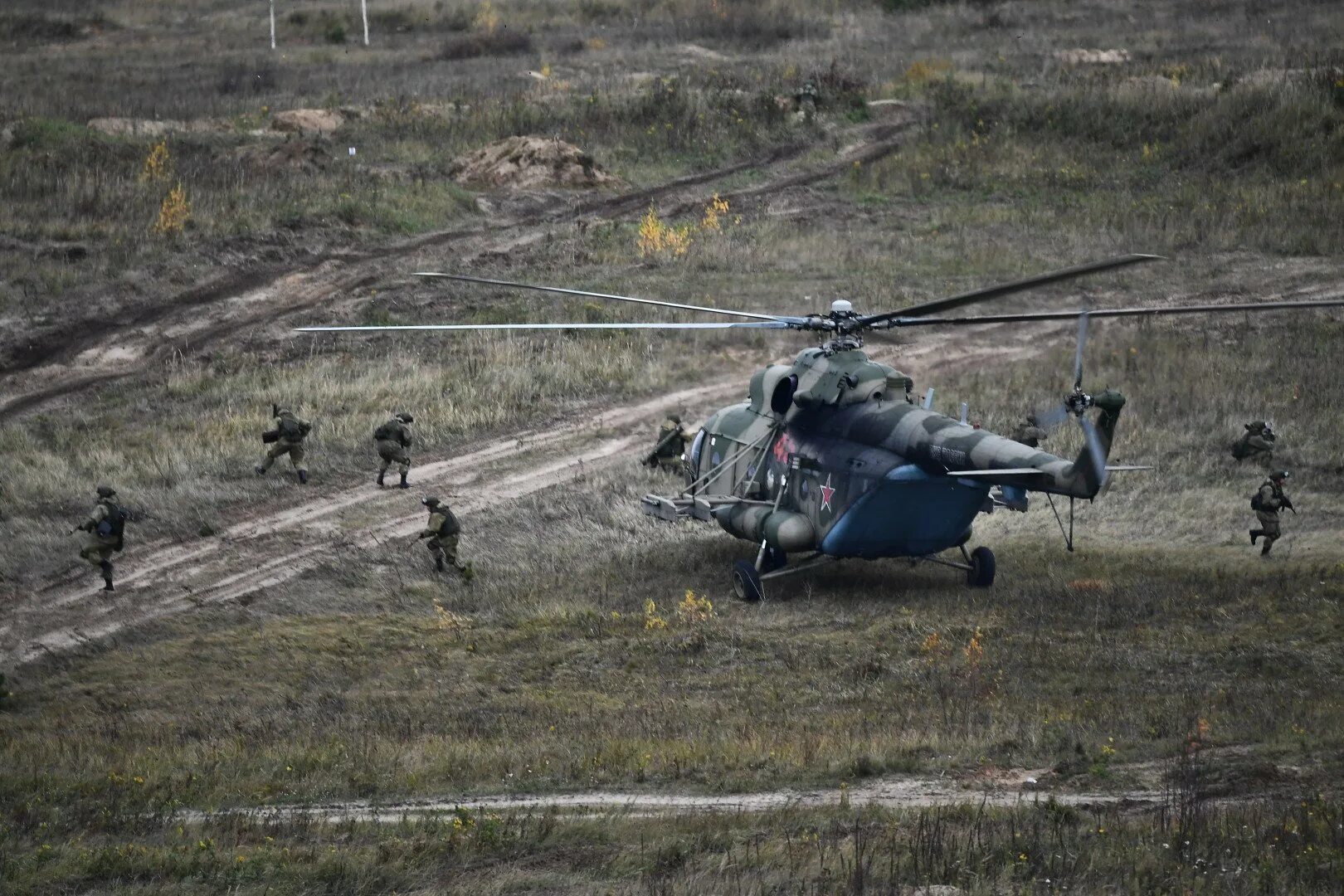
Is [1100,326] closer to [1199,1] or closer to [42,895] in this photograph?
[42,895]

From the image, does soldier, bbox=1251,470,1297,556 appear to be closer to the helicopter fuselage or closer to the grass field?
the grass field

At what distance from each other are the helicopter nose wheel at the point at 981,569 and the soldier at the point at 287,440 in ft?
35.0

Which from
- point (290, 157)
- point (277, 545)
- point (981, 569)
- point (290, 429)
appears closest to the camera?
point (981, 569)

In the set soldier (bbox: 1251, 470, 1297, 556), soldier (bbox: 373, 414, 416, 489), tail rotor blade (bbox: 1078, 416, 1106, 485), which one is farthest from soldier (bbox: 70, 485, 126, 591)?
soldier (bbox: 1251, 470, 1297, 556)

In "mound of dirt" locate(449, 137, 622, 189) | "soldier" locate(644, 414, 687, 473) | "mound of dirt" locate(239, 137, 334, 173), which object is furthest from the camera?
"mound of dirt" locate(449, 137, 622, 189)

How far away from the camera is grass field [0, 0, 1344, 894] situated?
12.4 meters

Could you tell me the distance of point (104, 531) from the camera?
2011 cm

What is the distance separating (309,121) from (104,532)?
2701 cm

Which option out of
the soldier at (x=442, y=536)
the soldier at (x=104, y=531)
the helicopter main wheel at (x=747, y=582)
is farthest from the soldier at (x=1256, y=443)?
the soldier at (x=104, y=531)

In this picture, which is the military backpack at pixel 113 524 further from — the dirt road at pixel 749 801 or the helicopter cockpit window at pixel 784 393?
the helicopter cockpit window at pixel 784 393

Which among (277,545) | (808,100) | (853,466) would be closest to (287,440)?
(277,545)

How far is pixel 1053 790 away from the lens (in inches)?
520

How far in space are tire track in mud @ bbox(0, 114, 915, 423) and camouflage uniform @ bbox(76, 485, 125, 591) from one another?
838cm

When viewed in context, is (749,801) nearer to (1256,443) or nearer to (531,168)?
(1256,443)
